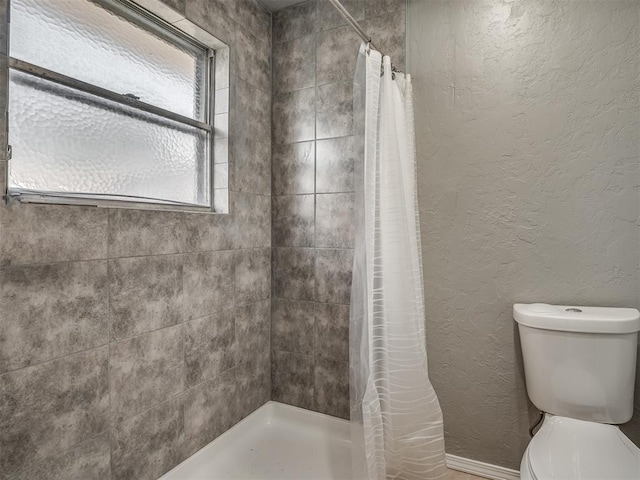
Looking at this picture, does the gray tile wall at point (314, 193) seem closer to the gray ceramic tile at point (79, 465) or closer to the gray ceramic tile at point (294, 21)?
the gray ceramic tile at point (294, 21)

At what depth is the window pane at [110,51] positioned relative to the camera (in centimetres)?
128

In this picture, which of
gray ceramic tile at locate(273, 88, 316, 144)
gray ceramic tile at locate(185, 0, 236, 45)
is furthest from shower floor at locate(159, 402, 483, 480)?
gray ceramic tile at locate(185, 0, 236, 45)

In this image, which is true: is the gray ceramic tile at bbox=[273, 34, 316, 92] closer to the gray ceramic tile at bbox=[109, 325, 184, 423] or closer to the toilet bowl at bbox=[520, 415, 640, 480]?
the gray ceramic tile at bbox=[109, 325, 184, 423]

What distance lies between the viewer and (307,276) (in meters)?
2.18

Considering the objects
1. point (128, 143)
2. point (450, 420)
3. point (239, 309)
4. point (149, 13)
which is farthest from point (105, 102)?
point (450, 420)

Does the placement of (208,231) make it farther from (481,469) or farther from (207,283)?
(481,469)

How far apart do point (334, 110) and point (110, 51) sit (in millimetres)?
1077

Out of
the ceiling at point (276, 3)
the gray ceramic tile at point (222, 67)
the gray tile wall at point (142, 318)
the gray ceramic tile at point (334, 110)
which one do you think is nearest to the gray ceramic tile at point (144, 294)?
the gray tile wall at point (142, 318)

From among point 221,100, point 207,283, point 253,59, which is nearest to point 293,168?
point 221,100

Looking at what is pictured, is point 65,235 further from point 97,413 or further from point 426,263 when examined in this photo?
point 426,263

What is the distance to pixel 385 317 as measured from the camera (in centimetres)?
155

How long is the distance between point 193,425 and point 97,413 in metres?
0.50

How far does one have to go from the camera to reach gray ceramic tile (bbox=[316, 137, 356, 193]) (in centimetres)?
207

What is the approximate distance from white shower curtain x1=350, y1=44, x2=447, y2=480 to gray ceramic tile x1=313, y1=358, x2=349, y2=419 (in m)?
0.56
